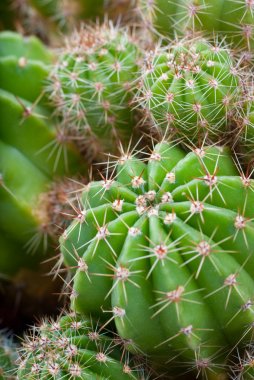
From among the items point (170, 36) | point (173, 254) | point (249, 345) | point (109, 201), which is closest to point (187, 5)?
point (170, 36)

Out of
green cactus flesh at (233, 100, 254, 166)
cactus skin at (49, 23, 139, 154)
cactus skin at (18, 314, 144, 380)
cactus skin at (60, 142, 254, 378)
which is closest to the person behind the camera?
cactus skin at (60, 142, 254, 378)

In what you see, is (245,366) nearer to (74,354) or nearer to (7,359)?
(74,354)

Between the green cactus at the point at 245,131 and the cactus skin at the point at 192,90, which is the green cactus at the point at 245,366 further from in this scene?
the cactus skin at the point at 192,90

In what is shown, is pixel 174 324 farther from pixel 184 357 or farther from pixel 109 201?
pixel 109 201

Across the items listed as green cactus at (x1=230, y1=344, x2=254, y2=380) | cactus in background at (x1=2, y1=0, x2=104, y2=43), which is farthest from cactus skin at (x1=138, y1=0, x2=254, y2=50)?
green cactus at (x1=230, y1=344, x2=254, y2=380)

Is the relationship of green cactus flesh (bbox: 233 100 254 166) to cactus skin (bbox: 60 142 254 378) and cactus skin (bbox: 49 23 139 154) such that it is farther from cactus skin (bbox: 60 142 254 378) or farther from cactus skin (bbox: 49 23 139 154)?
cactus skin (bbox: 49 23 139 154)

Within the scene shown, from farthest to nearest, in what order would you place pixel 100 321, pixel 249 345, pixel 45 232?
1. pixel 45 232
2. pixel 100 321
3. pixel 249 345

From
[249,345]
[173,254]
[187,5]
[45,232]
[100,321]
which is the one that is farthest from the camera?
[45,232]
